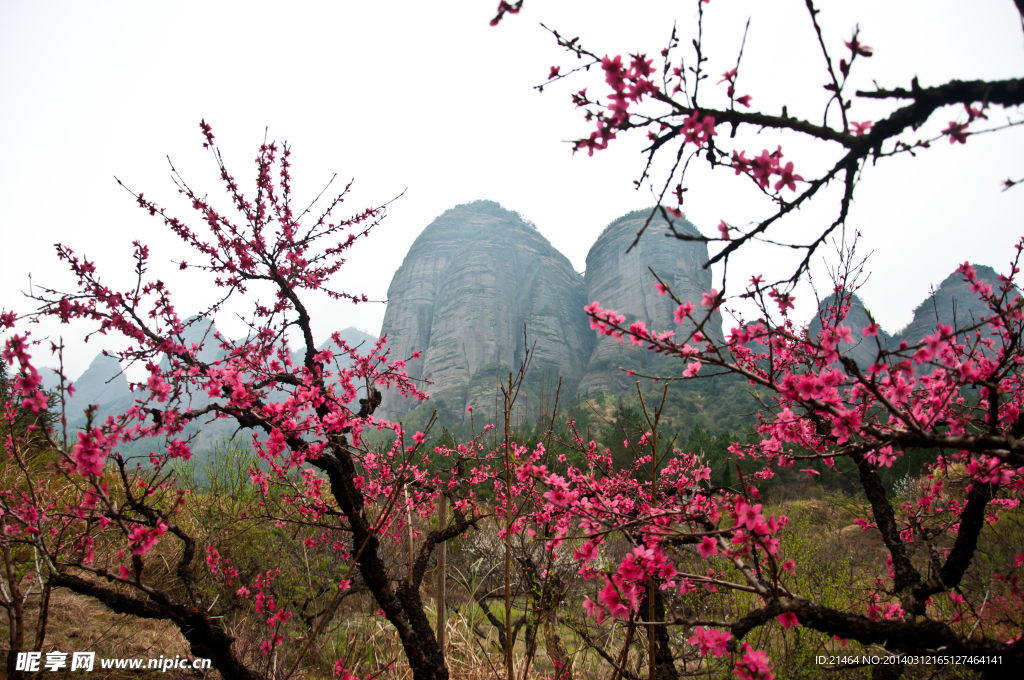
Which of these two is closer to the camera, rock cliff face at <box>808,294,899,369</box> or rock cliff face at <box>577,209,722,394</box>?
rock cliff face at <box>808,294,899,369</box>

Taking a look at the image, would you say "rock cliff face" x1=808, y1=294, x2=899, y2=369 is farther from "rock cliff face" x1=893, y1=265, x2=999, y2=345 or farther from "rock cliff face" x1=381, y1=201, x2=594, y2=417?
"rock cliff face" x1=381, y1=201, x2=594, y2=417

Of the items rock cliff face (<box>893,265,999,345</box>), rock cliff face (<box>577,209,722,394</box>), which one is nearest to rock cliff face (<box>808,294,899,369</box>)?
rock cliff face (<box>893,265,999,345</box>)

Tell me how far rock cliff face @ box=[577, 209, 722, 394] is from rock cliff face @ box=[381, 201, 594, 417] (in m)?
4.47

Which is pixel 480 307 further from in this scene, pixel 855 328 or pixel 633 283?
pixel 855 328

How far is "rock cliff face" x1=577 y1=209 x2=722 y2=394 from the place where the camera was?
42.1 meters

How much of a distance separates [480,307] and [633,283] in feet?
61.1

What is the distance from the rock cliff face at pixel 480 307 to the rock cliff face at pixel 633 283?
4.47 m

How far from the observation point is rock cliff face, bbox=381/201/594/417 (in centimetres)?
4709

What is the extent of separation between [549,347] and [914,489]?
40673 mm

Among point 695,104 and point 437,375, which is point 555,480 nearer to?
point 695,104

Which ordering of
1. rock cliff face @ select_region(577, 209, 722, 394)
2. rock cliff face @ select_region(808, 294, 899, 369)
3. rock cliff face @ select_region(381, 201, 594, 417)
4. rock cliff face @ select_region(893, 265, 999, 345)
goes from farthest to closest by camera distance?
1. rock cliff face @ select_region(381, 201, 594, 417)
2. rock cliff face @ select_region(577, 209, 722, 394)
3. rock cliff face @ select_region(893, 265, 999, 345)
4. rock cliff face @ select_region(808, 294, 899, 369)

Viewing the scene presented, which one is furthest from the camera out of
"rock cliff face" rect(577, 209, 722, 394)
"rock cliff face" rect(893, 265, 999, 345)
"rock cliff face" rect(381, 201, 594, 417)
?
"rock cliff face" rect(381, 201, 594, 417)

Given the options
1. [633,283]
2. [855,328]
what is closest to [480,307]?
[633,283]

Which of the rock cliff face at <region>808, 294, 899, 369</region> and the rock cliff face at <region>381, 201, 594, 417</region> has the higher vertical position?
the rock cliff face at <region>381, 201, 594, 417</region>
